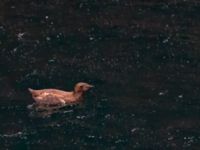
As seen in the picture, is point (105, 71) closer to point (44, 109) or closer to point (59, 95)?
point (59, 95)

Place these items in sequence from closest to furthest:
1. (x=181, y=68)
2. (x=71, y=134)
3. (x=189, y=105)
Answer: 1. (x=181, y=68)
2. (x=189, y=105)
3. (x=71, y=134)

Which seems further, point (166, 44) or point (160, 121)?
point (160, 121)

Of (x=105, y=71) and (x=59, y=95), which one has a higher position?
(x=105, y=71)

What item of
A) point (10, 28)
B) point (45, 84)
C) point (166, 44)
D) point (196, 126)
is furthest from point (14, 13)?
point (196, 126)

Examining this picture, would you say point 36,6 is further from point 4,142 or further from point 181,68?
point 4,142

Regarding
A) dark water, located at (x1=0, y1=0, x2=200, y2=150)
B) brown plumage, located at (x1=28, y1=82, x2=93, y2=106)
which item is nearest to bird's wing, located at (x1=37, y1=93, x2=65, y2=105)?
brown plumage, located at (x1=28, y1=82, x2=93, y2=106)

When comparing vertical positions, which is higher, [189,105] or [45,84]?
[45,84]

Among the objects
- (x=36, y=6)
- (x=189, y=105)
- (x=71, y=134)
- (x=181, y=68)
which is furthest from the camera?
(x=71, y=134)

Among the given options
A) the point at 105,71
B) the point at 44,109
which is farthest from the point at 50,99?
the point at 105,71

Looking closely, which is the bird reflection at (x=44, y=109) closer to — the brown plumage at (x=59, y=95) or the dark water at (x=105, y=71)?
the dark water at (x=105, y=71)
